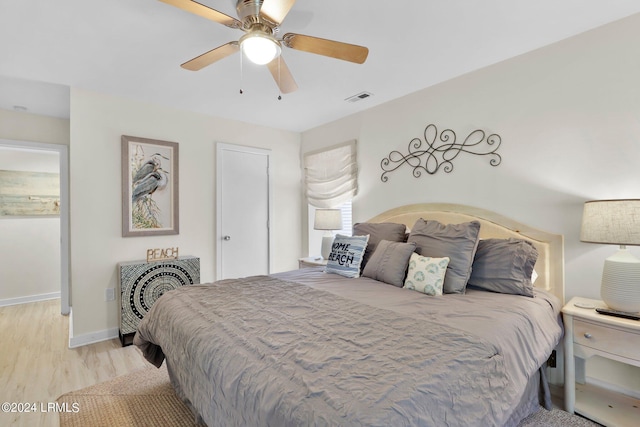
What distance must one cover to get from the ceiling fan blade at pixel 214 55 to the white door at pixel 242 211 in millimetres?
1987

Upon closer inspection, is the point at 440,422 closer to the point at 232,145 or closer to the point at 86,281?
the point at 86,281

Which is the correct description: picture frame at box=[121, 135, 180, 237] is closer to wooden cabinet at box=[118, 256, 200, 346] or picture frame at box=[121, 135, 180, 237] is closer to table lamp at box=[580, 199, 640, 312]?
wooden cabinet at box=[118, 256, 200, 346]

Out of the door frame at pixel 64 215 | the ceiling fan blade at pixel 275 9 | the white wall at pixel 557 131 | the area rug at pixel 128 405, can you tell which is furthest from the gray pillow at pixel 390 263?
the door frame at pixel 64 215

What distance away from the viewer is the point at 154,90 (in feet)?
10.3

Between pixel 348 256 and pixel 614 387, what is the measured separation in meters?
1.99

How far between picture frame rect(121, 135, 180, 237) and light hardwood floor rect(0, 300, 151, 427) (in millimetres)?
1195

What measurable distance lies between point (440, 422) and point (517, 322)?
953 millimetres

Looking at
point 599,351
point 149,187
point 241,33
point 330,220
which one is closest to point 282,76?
point 241,33

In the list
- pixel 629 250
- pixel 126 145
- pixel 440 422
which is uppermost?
pixel 126 145

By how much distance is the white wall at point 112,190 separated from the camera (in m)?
3.11

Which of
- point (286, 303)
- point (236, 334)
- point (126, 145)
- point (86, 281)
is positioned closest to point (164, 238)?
point (86, 281)

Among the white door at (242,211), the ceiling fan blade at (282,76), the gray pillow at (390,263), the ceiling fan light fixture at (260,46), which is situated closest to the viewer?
the ceiling fan light fixture at (260,46)

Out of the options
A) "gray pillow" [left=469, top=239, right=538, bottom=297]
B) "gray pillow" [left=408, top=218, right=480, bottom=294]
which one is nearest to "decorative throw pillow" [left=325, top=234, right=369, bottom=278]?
"gray pillow" [left=408, top=218, right=480, bottom=294]

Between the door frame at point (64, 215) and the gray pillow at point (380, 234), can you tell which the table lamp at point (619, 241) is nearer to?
the gray pillow at point (380, 234)
